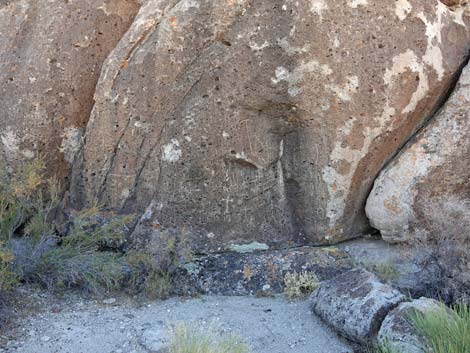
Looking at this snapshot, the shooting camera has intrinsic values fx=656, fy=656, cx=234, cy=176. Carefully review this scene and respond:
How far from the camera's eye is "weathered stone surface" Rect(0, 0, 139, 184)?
5707 millimetres

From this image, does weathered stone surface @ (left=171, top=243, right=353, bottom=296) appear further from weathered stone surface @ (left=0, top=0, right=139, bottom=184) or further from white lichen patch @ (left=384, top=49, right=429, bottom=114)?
weathered stone surface @ (left=0, top=0, right=139, bottom=184)

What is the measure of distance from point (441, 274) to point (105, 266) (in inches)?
90.5

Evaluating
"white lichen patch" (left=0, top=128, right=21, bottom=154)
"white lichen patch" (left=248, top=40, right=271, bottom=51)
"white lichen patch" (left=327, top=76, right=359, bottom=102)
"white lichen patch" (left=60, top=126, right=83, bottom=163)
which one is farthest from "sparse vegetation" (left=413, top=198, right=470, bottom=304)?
"white lichen patch" (left=0, top=128, right=21, bottom=154)

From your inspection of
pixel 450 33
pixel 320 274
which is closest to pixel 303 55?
pixel 450 33

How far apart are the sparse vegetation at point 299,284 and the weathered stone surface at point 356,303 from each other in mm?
348

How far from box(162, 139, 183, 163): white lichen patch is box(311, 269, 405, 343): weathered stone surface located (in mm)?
1627

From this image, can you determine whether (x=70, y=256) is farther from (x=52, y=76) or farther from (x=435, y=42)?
(x=435, y=42)

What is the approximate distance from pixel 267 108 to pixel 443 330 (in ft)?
7.82

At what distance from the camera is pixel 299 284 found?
4.73 meters

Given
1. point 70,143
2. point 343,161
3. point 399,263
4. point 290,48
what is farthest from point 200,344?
point 70,143

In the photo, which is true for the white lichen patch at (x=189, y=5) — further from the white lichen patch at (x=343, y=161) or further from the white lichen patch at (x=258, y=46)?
the white lichen patch at (x=343, y=161)

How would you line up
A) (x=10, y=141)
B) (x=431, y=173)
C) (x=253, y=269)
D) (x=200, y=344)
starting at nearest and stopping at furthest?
(x=200, y=344), (x=253, y=269), (x=431, y=173), (x=10, y=141)

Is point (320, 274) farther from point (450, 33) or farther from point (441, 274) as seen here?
point (450, 33)

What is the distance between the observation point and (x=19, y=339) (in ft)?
12.5
